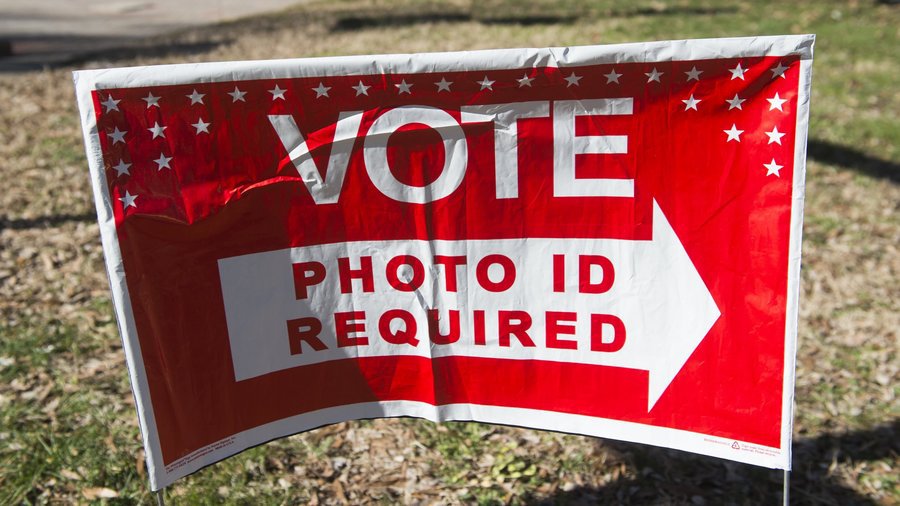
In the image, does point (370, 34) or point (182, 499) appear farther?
point (370, 34)

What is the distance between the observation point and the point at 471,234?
9.81ft

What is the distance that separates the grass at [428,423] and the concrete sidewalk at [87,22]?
18.5 feet

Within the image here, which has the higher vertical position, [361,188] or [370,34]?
[370,34]

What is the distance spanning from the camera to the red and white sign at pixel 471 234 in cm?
275

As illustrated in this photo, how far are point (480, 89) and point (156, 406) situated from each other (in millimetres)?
1613

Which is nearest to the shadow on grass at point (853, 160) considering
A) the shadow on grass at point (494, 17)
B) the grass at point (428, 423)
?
the grass at point (428, 423)

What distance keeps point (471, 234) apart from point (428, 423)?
194 cm

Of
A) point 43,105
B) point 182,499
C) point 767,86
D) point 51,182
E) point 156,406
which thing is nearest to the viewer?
point 767,86

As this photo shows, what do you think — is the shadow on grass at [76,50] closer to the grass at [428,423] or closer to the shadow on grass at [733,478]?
the grass at [428,423]

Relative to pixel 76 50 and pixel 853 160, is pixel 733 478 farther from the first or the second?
pixel 76 50

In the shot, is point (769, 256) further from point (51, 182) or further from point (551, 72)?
point (51, 182)

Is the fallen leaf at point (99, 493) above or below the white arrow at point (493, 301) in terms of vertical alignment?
below

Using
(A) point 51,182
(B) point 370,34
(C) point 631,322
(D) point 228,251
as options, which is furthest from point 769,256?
(B) point 370,34

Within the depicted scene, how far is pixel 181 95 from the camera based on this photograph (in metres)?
2.80
